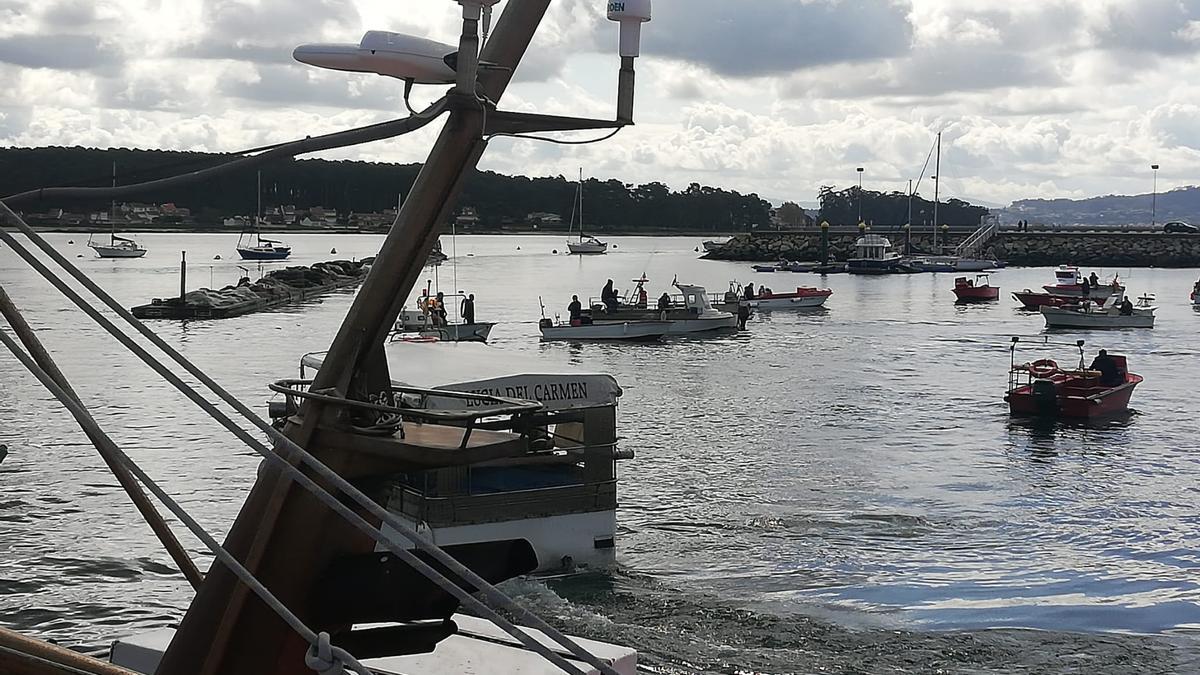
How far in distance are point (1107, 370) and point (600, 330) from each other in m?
24.5

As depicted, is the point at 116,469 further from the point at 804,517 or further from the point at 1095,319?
the point at 1095,319

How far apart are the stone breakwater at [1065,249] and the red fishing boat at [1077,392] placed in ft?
424

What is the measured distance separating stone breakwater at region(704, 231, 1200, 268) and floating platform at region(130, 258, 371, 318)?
77.5 m

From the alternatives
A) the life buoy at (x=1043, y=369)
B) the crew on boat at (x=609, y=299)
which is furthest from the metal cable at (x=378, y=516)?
the crew on boat at (x=609, y=299)

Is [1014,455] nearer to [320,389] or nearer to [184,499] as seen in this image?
[184,499]

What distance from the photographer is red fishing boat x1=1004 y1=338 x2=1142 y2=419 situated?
112ft

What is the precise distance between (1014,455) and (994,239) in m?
152

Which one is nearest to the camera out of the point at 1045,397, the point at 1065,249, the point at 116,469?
the point at 116,469

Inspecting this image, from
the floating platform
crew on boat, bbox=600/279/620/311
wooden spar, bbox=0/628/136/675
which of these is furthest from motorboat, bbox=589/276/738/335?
wooden spar, bbox=0/628/136/675

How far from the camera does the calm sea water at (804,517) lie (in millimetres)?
15289

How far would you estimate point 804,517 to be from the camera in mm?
22250

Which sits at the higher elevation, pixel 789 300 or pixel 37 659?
pixel 37 659

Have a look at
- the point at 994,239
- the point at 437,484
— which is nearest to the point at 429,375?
the point at 437,484

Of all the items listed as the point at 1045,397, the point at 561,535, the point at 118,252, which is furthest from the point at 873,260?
the point at 561,535
